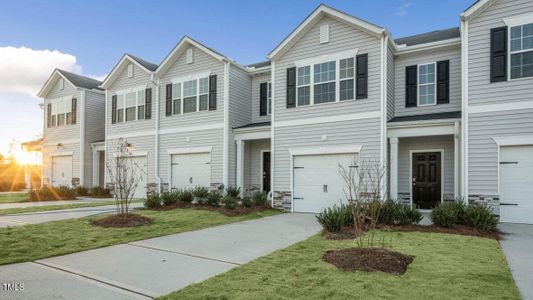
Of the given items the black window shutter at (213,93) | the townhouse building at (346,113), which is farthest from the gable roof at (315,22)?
the black window shutter at (213,93)

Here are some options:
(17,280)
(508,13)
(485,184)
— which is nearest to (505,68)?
(508,13)

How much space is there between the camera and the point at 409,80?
12.4 metres

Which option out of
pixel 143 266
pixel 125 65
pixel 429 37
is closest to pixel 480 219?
pixel 143 266

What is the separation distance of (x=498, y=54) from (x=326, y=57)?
5341mm

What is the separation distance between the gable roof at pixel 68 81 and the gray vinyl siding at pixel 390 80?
58.3 feet

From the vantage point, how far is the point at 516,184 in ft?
31.4

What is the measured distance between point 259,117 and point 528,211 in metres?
10.6

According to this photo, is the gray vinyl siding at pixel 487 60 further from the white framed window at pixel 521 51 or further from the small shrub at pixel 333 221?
the small shrub at pixel 333 221

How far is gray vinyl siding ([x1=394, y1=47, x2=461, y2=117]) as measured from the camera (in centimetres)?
1162

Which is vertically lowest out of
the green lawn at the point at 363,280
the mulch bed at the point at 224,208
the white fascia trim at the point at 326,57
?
the mulch bed at the point at 224,208

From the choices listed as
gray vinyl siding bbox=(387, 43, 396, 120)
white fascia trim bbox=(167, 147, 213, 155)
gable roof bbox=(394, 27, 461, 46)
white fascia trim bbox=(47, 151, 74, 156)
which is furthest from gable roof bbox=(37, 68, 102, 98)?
gable roof bbox=(394, 27, 461, 46)

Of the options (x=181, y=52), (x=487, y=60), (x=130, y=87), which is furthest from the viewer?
(x=130, y=87)

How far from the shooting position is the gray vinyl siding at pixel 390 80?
38.5ft

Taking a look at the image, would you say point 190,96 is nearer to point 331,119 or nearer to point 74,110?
point 331,119
